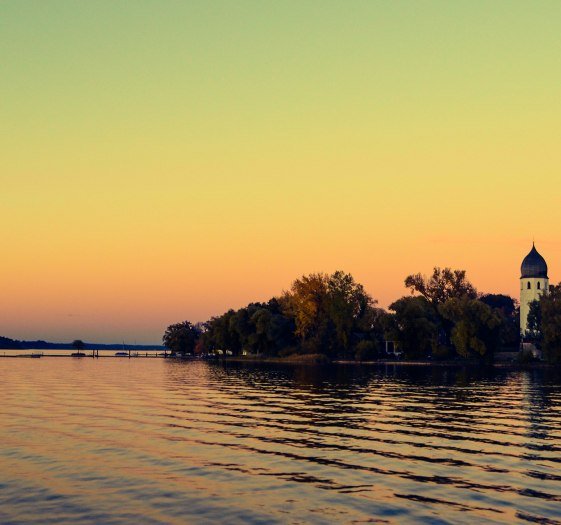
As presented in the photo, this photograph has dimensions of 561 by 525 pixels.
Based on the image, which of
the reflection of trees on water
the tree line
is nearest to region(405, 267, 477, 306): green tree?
the tree line

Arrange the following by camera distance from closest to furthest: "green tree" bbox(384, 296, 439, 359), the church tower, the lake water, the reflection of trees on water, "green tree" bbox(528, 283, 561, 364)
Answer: the lake water, the reflection of trees on water, "green tree" bbox(528, 283, 561, 364), "green tree" bbox(384, 296, 439, 359), the church tower

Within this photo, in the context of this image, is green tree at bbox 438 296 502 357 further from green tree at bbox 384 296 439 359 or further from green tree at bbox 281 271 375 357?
green tree at bbox 281 271 375 357

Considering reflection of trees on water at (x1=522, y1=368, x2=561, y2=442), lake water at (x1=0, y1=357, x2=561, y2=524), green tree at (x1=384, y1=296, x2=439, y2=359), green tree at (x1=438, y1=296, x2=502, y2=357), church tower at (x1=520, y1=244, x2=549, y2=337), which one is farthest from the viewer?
church tower at (x1=520, y1=244, x2=549, y2=337)

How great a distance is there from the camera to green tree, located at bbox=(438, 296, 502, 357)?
150 metres

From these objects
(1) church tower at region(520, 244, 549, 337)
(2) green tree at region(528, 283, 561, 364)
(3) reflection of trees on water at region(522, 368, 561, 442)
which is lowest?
(3) reflection of trees on water at region(522, 368, 561, 442)

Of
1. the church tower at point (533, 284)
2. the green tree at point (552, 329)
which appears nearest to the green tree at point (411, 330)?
the green tree at point (552, 329)

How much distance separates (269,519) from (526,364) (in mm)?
133362

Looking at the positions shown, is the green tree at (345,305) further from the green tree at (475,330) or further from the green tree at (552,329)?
the green tree at (552,329)

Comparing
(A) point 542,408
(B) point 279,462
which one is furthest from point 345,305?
(B) point 279,462

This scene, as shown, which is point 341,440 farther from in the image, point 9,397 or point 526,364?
point 526,364

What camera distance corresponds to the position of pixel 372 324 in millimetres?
180625

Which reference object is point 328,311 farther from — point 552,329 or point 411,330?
point 552,329

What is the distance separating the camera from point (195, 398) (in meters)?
65.8

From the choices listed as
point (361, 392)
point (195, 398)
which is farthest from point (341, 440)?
point (361, 392)
